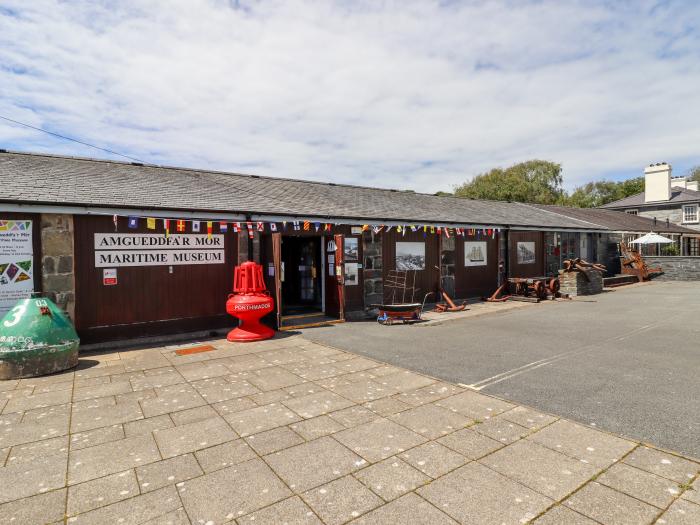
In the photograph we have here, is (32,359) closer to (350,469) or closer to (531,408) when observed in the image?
(350,469)

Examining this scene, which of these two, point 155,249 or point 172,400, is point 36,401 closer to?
point 172,400

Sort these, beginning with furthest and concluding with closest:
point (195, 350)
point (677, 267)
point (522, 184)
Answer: point (522, 184) < point (677, 267) < point (195, 350)

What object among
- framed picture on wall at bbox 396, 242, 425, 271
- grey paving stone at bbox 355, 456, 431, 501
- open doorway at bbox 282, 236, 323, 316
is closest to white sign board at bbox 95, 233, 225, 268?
open doorway at bbox 282, 236, 323, 316

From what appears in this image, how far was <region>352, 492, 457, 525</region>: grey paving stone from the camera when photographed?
2.94m

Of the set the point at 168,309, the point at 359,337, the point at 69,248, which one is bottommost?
the point at 359,337

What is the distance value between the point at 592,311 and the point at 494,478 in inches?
447

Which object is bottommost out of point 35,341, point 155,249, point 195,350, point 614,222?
point 195,350

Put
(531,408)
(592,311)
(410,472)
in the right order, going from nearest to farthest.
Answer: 1. (410,472)
2. (531,408)
3. (592,311)

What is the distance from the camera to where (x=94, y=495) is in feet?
10.9

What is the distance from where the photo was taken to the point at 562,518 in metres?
2.96

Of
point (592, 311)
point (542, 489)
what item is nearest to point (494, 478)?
point (542, 489)

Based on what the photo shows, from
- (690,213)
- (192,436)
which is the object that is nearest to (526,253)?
(192,436)

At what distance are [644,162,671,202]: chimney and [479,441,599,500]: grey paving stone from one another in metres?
42.0

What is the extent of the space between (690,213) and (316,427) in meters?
42.7
